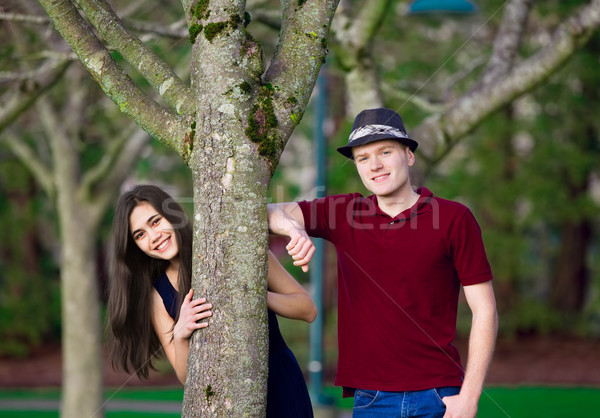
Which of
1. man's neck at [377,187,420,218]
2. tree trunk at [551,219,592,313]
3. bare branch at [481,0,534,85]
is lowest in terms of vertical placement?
tree trunk at [551,219,592,313]

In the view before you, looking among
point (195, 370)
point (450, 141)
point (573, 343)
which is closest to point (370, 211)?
point (195, 370)

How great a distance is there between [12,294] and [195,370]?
50.1ft

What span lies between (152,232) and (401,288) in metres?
1.16

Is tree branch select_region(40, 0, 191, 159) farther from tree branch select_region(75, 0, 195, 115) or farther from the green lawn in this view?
the green lawn

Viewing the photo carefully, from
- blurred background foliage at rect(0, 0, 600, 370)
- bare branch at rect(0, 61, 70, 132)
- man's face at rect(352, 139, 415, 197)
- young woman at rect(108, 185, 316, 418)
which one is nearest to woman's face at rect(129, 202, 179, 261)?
young woman at rect(108, 185, 316, 418)

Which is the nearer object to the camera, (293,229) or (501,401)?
(293,229)

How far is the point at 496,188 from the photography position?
50.2 ft

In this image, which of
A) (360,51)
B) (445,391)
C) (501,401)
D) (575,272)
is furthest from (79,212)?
(575,272)

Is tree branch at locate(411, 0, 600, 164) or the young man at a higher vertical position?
tree branch at locate(411, 0, 600, 164)

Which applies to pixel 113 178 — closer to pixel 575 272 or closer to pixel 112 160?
pixel 112 160

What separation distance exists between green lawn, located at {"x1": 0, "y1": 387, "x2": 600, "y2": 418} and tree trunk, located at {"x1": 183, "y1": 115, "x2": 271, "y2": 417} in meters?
7.23

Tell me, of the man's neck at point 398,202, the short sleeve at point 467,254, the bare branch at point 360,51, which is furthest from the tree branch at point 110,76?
the bare branch at point 360,51

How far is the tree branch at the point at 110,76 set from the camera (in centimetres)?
299

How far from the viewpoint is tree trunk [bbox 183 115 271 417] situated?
2773mm
